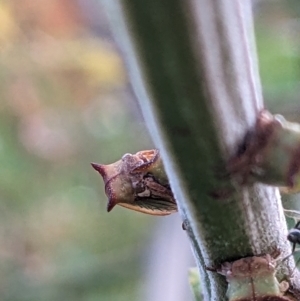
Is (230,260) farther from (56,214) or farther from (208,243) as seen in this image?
(56,214)

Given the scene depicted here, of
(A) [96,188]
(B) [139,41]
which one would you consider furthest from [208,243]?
(A) [96,188]

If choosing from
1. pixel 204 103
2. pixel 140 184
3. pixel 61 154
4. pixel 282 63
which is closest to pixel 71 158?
pixel 61 154

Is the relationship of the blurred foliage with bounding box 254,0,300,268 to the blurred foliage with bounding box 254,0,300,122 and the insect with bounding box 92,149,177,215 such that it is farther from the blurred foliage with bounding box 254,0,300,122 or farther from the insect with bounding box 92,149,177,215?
the insect with bounding box 92,149,177,215

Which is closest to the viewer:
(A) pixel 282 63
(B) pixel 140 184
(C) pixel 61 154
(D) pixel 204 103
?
(D) pixel 204 103

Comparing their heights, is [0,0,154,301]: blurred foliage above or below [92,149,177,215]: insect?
below

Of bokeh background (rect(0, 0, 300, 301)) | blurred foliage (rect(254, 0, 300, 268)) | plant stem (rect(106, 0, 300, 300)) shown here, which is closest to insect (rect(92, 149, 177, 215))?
plant stem (rect(106, 0, 300, 300))

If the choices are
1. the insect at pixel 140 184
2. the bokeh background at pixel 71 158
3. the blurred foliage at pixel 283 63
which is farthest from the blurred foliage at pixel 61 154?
the insect at pixel 140 184

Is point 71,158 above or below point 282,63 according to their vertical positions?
below

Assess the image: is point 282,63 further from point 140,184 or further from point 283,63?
point 140,184

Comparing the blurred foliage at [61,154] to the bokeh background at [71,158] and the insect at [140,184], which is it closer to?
the bokeh background at [71,158]
